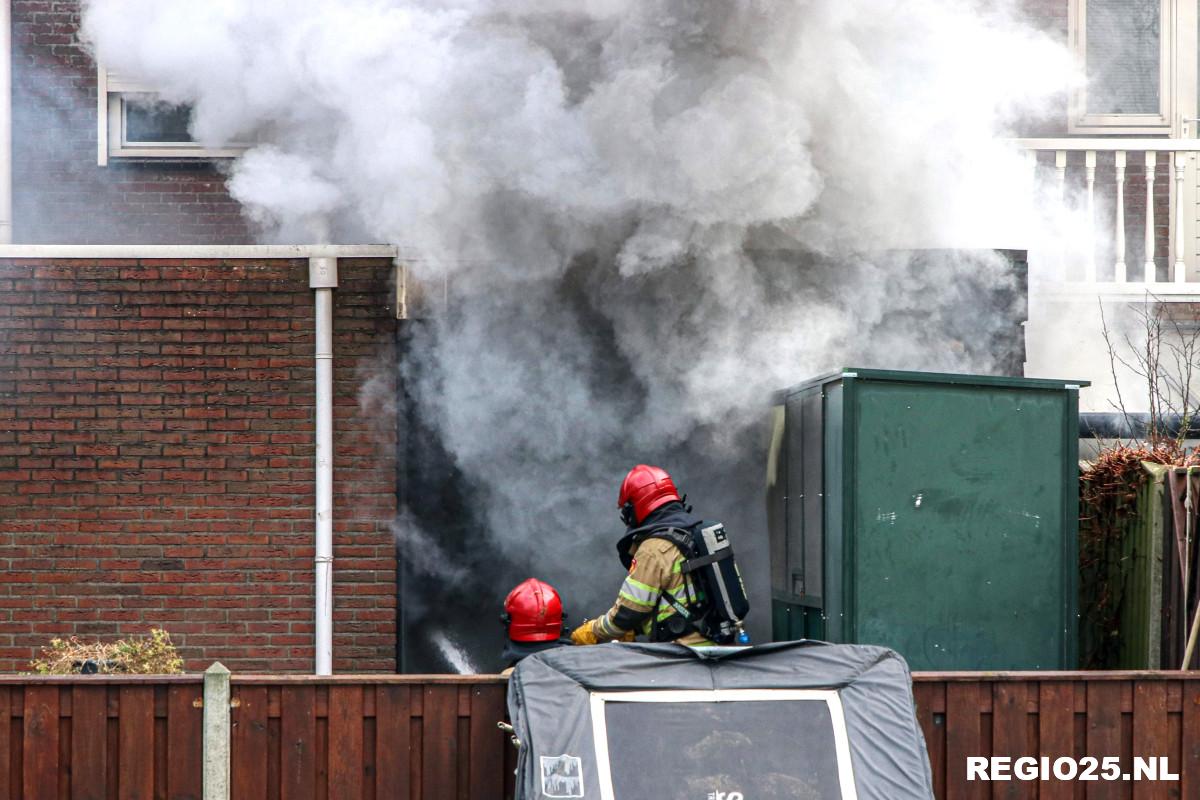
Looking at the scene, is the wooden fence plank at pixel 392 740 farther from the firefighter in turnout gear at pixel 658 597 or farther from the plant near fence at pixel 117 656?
the plant near fence at pixel 117 656

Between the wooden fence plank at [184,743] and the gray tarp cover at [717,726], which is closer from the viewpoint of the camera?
the gray tarp cover at [717,726]

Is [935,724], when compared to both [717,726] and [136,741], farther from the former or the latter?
[136,741]

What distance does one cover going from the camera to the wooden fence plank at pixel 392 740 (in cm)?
530

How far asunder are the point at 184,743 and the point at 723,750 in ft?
6.38

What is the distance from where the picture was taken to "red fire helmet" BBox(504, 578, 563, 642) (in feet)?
20.7

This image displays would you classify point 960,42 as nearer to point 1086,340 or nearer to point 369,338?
point 1086,340

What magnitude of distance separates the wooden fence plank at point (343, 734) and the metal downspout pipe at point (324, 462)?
248 centimetres

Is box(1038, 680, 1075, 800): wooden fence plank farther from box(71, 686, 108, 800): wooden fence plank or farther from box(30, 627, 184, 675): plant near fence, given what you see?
box(30, 627, 184, 675): plant near fence

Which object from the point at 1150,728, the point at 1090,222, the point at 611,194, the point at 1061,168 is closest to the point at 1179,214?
the point at 1090,222

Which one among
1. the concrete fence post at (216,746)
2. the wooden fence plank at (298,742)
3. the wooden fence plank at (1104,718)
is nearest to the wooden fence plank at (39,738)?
the concrete fence post at (216,746)

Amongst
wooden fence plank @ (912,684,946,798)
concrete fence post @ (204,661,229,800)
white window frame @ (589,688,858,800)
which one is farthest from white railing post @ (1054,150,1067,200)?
concrete fence post @ (204,661,229,800)

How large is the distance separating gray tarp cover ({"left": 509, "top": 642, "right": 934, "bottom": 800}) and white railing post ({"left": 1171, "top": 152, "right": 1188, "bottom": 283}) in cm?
526

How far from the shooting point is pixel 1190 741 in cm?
543

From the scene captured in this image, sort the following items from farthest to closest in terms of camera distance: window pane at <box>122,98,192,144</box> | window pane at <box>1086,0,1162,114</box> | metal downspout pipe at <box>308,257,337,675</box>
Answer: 1. window pane at <box>1086,0,1162,114</box>
2. window pane at <box>122,98,192,144</box>
3. metal downspout pipe at <box>308,257,337,675</box>
